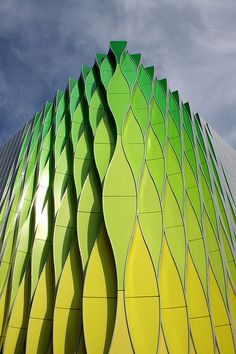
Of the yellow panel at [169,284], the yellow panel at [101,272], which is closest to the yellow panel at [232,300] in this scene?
the yellow panel at [169,284]

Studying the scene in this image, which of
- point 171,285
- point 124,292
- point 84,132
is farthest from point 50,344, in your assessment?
point 84,132

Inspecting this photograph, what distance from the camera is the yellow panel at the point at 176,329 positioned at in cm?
1084

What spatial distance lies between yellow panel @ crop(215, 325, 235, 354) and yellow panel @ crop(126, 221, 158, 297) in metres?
3.09

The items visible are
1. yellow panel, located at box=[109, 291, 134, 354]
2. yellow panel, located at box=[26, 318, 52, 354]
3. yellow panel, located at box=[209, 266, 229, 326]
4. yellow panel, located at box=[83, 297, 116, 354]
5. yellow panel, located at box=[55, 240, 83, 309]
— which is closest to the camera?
yellow panel, located at box=[109, 291, 134, 354]

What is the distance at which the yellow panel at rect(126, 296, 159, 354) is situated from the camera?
10539mm

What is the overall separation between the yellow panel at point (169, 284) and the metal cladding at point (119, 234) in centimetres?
4

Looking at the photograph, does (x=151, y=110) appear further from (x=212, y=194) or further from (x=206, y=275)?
(x=206, y=275)

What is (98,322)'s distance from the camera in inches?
433

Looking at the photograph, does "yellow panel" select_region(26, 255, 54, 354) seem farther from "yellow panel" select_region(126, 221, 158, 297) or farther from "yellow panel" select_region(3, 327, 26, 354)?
"yellow panel" select_region(126, 221, 158, 297)

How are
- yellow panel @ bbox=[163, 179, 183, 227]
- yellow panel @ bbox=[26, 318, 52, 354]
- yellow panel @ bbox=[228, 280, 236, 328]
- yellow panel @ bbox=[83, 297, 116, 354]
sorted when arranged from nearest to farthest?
yellow panel @ bbox=[83, 297, 116, 354] < yellow panel @ bbox=[26, 318, 52, 354] < yellow panel @ bbox=[228, 280, 236, 328] < yellow panel @ bbox=[163, 179, 183, 227]

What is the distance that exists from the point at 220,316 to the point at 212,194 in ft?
19.0

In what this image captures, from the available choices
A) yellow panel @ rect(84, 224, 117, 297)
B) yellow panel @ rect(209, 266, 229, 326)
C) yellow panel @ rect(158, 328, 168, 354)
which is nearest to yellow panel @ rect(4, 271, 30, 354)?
yellow panel @ rect(84, 224, 117, 297)

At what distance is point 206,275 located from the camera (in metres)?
12.5

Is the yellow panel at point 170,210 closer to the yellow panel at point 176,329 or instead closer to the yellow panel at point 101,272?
the yellow panel at point 101,272
